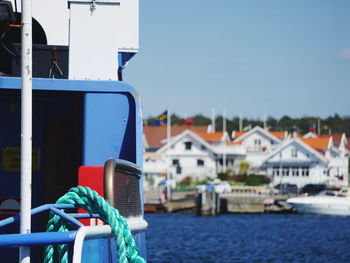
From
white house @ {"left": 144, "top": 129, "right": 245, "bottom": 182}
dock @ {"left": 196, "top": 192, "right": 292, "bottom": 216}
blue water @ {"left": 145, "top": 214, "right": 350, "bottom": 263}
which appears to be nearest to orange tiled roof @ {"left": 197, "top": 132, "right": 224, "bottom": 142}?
white house @ {"left": 144, "top": 129, "right": 245, "bottom": 182}

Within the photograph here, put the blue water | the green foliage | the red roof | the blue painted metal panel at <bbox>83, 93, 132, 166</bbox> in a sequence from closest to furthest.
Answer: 1. the blue painted metal panel at <bbox>83, 93, 132, 166</bbox>
2. the blue water
3. the green foliage
4. the red roof

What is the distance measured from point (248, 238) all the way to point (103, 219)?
165 feet

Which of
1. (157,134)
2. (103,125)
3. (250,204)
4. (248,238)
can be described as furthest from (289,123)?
(103,125)

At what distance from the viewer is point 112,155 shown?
7465 mm

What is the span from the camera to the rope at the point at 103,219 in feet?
17.3

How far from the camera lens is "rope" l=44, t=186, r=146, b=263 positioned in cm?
527

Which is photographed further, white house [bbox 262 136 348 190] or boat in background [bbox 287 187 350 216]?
white house [bbox 262 136 348 190]

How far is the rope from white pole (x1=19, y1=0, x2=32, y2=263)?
23 centimetres

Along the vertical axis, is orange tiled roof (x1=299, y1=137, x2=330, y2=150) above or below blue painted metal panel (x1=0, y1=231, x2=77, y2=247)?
above

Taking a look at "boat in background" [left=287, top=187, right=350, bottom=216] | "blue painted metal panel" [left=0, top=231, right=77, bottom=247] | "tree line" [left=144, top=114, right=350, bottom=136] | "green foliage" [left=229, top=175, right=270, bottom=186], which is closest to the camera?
"blue painted metal panel" [left=0, top=231, right=77, bottom=247]

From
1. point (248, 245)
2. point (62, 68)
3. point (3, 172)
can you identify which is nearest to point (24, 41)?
point (3, 172)

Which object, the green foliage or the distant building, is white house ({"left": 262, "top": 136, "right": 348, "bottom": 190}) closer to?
the distant building

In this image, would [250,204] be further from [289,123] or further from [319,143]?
[289,123]

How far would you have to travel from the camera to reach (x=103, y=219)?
5.43 m
